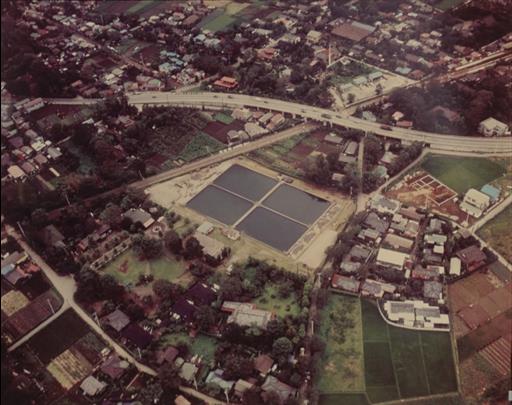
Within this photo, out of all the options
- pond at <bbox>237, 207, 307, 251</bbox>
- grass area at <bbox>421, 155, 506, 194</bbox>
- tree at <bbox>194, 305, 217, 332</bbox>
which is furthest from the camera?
grass area at <bbox>421, 155, 506, 194</bbox>

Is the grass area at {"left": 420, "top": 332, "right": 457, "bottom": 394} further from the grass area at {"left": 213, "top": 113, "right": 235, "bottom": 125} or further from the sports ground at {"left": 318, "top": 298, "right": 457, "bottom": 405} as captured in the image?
the grass area at {"left": 213, "top": 113, "right": 235, "bottom": 125}

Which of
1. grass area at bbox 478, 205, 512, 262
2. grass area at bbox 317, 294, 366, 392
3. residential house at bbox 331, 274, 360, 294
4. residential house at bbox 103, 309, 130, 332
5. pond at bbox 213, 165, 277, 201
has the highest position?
residential house at bbox 103, 309, 130, 332

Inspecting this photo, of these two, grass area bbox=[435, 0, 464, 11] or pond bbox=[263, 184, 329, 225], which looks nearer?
pond bbox=[263, 184, 329, 225]

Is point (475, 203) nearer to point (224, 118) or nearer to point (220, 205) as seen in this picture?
point (220, 205)

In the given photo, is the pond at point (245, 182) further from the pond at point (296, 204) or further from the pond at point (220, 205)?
the pond at point (296, 204)

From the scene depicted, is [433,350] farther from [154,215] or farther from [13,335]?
[13,335]

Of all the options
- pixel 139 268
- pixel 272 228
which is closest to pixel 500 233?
pixel 272 228

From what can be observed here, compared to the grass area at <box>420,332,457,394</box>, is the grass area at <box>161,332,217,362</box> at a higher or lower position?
higher

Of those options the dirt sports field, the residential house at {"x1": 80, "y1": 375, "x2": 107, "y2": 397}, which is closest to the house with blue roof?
the dirt sports field
